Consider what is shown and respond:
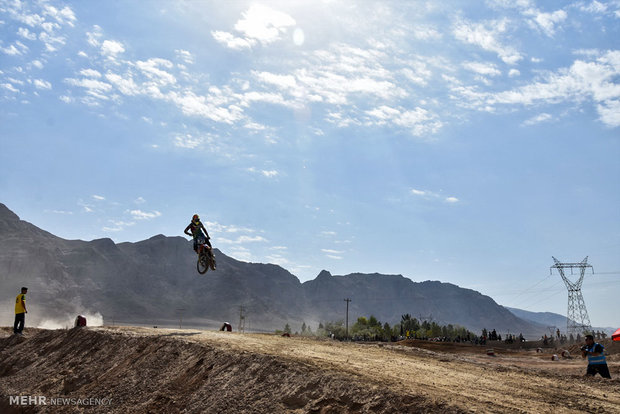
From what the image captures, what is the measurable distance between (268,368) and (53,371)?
981 cm

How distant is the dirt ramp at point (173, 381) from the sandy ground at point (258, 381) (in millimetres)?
33

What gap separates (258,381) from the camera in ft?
36.9

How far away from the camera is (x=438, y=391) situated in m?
9.59

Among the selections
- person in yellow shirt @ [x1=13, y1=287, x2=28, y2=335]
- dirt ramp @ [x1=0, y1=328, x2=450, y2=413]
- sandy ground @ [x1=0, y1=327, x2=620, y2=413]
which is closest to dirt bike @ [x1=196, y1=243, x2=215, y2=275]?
sandy ground @ [x1=0, y1=327, x2=620, y2=413]

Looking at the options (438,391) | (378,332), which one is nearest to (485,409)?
(438,391)

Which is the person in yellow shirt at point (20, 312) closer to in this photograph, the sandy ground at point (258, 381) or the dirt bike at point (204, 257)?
the sandy ground at point (258, 381)

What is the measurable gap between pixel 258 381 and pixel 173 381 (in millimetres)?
3092

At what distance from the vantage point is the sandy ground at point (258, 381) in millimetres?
9430

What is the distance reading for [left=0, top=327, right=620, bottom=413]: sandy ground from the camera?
943 cm

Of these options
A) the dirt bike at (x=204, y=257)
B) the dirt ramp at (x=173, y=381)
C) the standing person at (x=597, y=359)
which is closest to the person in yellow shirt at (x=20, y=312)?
the dirt ramp at (x=173, y=381)

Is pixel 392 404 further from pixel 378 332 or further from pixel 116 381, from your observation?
pixel 378 332

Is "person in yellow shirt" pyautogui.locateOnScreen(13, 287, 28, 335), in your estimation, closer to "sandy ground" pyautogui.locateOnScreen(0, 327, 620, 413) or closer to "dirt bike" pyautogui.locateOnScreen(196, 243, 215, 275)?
"sandy ground" pyautogui.locateOnScreen(0, 327, 620, 413)

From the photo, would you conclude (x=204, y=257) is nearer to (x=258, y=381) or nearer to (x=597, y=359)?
(x=258, y=381)

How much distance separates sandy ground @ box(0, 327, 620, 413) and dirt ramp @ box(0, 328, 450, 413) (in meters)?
0.03
